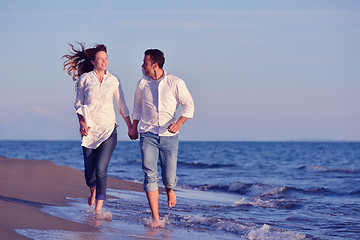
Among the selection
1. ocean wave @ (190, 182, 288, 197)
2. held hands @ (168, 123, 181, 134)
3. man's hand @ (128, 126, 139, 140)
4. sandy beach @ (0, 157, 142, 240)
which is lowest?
ocean wave @ (190, 182, 288, 197)

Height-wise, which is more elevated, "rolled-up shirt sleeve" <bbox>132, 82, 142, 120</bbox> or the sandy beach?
"rolled-up shirt sleeve" <bbox>132, 82, 142, 120</bbox>

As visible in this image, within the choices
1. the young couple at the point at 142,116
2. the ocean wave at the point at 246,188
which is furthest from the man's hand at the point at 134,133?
the ocean wave at the point at 246,188

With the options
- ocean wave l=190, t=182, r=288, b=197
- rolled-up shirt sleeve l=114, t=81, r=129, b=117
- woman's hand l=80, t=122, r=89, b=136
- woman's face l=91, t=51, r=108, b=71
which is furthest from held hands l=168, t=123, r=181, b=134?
ocean wave l=190, t=182, r=288, b=197

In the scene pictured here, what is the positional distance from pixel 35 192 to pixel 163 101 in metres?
3.58

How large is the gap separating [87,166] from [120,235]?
1316 mm

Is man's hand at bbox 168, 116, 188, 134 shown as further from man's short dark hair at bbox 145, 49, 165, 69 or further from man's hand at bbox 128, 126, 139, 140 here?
man's short dark hair at bbox 145, 49, 165, 69

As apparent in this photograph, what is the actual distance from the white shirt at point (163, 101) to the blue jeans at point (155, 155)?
0.26ft

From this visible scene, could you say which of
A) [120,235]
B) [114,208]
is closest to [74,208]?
[114,208]

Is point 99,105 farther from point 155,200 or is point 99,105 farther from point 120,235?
point 120,235

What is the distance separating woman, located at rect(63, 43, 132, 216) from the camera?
532 cm

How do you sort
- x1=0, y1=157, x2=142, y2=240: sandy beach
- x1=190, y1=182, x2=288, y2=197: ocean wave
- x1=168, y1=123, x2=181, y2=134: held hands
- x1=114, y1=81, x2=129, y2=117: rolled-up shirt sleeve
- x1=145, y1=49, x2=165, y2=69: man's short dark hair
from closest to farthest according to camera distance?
x1=0, y1=157, x2=142, y2=240: sandy beach
x1=168, y1=123, x2=181, y2=134: held hands
x1=145, y1=49, x2=165, y2=69: man's short dark hair
x1=114, y1=81, x2=129, y2=117: rolled-up shirt sleeve
x1=190, y1=182, x2=288, y2=197: ocean wave

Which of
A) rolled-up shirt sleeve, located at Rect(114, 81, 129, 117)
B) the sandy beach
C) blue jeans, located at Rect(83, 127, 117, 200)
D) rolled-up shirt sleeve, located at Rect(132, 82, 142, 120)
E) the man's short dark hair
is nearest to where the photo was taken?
Result: the sandy beach

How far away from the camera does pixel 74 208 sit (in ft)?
20.4

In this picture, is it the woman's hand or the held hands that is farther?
the woman's hand
